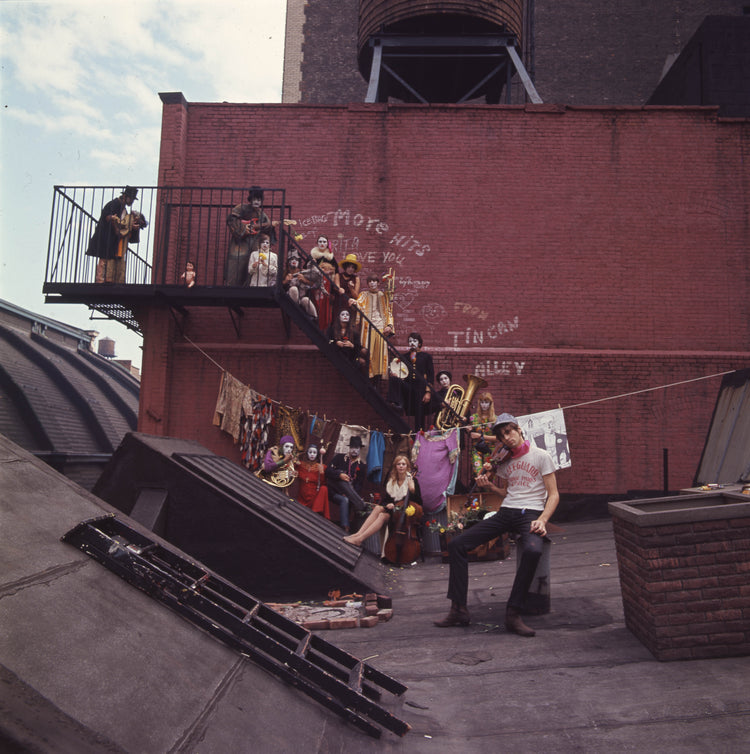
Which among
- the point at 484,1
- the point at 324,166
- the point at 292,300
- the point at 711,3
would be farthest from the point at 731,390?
the point at 711,3

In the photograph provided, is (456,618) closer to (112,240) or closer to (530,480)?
(530,480)

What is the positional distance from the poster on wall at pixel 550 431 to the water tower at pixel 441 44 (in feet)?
23.0

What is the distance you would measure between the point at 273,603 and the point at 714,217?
11367mm

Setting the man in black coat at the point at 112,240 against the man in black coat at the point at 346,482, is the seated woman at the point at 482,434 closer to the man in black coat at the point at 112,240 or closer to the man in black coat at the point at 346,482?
the man in black coat at the point at 346,482

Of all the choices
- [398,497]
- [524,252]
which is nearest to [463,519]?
[398,497]

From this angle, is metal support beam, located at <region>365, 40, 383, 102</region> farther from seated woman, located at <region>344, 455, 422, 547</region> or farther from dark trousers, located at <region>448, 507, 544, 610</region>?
dark trousers, located at <region>448, 507, 544, 610</region>

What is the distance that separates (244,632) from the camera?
3271 millimetres

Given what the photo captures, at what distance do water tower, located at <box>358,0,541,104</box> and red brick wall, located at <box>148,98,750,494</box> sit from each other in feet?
5.55

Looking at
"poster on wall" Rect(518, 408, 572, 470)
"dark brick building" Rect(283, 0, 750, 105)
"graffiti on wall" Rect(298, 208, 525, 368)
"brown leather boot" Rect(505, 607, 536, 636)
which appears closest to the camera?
"brown leather boot" Rect(505, 607, 536, 636)

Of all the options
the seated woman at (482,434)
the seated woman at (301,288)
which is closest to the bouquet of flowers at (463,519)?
the seated woman at (482,434)

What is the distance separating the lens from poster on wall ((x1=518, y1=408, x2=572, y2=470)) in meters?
11.0

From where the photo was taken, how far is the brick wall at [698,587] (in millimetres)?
4023

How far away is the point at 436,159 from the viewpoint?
1311cm

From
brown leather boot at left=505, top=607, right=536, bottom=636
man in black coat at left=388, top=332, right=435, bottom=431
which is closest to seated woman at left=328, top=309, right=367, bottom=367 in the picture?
man in black coat at left=388, top=332, right=435, bottom=431
